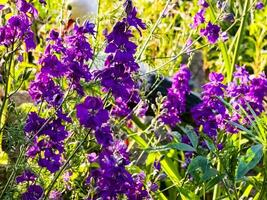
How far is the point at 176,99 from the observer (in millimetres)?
2604

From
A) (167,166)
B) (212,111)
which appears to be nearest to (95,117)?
(212,111)

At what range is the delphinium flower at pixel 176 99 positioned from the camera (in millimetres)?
2594

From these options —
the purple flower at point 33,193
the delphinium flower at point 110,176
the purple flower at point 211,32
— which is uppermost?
the purple flower at point 211,32

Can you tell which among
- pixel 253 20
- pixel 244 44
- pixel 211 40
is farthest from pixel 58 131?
pixel 244 44

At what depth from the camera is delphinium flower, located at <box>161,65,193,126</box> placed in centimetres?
259

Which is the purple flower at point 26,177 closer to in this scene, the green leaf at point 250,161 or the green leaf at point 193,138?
the green leaf at point 193,138

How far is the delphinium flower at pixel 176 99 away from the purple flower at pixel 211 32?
18 cm

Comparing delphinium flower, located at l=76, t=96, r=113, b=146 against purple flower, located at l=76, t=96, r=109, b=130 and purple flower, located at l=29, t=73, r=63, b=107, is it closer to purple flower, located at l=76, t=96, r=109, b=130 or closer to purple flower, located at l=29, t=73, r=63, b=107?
purple flower, located at l=76, t=96, r=109, b=130

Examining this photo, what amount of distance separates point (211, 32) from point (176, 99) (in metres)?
0.30

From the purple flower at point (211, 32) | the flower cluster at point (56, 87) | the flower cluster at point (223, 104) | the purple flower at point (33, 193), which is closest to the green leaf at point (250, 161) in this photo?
the flower cluster at point (56, 87)

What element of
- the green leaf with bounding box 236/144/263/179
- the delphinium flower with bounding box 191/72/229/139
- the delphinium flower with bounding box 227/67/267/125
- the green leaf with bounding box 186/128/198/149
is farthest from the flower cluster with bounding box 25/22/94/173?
the delphinium flower with bounding box 227/67/267/125

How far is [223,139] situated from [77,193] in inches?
25.6

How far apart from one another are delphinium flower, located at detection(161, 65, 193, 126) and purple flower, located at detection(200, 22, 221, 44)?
0.18 m

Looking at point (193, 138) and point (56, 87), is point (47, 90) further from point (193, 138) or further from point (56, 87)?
point (193, 138)
